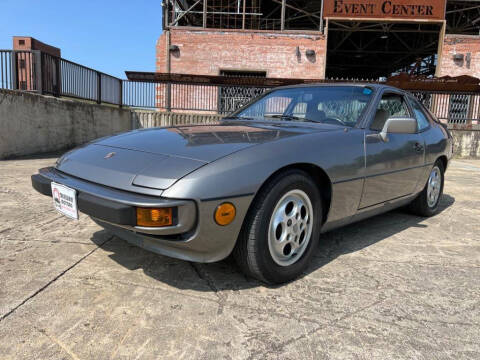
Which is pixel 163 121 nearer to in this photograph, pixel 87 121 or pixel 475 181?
pixel 87 121

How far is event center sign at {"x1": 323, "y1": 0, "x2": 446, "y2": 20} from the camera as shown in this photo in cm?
1328

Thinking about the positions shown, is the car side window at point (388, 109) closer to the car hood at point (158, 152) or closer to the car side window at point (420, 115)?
the car side window at point (420, 115)

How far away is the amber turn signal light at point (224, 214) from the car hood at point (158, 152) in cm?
23

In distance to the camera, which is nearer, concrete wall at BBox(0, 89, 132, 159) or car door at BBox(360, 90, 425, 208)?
car door at BBox(360, 90, 425, 208)

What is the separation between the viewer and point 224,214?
1.74 m

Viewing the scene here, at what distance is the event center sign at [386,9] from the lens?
13281 mm

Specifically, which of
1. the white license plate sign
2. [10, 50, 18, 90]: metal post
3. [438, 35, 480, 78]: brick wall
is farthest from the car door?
[438, 35, 480, 78]: brick wall

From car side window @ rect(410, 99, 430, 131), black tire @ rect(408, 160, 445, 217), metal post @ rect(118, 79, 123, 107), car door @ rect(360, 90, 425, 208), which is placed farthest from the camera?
metal post @ rect(118, 79, 123, 107)

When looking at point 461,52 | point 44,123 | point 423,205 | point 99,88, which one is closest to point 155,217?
point 423,205

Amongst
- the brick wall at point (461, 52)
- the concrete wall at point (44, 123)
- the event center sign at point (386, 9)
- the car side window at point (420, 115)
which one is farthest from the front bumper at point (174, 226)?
the brick wall at point (461, 52)

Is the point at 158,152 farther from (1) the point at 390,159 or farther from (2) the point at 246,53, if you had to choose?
(2) the point at 246,53

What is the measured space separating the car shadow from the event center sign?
1261 centimetres

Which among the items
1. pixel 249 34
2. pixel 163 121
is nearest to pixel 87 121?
pixel 163 121

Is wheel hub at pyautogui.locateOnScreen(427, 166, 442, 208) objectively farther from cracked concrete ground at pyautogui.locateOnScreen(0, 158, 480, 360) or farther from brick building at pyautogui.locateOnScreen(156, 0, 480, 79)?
brick building at pyautogui.locateOnScreen(156, 0, 480, 79)
